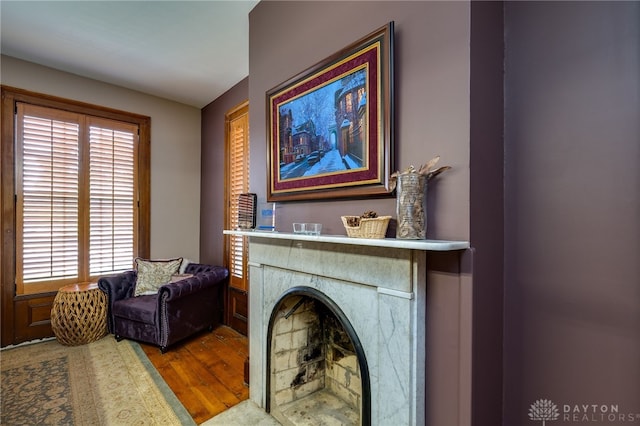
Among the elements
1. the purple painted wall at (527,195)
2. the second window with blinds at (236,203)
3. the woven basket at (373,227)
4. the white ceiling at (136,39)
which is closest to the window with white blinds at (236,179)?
the second window with blinds at (236,203)

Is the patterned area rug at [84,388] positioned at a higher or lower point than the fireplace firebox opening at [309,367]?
lower

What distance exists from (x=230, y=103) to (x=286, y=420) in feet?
11.4

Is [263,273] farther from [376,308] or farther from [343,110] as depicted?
[343,110]

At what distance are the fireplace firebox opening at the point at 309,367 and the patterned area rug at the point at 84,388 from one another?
653 mm

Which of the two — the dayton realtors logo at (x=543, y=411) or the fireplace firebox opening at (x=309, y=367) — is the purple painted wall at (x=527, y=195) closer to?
the dayton realtors logo at (x=543, y=411)

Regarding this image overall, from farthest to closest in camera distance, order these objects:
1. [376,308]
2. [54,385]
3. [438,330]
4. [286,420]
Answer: [54,385] → [286,420] → [376,308] → [438,330]

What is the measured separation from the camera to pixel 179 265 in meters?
3.66

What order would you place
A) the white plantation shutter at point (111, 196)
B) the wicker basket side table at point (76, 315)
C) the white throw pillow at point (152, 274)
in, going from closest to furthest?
the wicker basket side table at point (76, 315) < the white throw pillow at point (152, 274) < the white plantation shutter at point (111, 196)

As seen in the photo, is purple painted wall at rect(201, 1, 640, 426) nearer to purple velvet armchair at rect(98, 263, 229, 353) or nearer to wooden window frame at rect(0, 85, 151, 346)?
purple velvet armchair at rect(98, 263, 229, 353)

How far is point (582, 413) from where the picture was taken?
47.1 inches

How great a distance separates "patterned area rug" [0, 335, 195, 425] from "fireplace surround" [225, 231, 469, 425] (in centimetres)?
137

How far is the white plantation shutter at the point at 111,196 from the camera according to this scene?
3.53 meters

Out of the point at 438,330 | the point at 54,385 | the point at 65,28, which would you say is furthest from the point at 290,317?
the point at 65,28

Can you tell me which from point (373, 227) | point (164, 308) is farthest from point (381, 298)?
point (164, 308)
